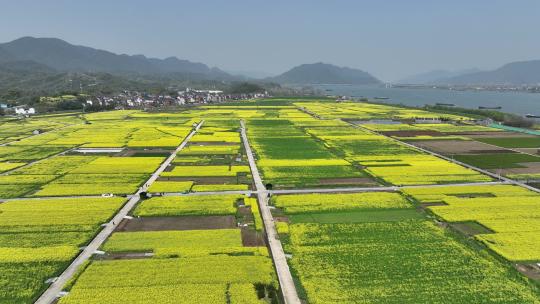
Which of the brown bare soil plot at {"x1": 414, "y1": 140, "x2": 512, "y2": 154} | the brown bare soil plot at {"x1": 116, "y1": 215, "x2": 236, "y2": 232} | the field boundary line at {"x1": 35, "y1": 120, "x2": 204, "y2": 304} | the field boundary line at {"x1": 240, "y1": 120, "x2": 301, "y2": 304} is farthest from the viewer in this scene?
the brown bare soil plot at {"x1": 414, "y1": 140, "x2": 512, "y2": 154}

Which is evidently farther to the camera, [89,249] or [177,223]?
[177,223]

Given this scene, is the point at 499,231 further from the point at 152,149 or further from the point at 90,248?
the point at 152,149

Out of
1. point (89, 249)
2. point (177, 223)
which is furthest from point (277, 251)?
point (89, 249)

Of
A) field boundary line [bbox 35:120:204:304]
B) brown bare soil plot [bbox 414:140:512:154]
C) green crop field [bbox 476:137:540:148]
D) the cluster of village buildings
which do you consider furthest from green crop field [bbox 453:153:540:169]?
the cluster of village buildings

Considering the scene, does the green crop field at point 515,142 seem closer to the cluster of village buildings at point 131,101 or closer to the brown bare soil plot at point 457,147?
the brown bare soil plot at point 457,147

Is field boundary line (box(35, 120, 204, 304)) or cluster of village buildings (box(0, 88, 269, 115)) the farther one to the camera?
cluster of village buildings (box(0, 88, 269, 115))

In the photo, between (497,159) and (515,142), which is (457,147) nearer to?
(497,159)

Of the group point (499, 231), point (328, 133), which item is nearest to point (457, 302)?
point (499, 231)

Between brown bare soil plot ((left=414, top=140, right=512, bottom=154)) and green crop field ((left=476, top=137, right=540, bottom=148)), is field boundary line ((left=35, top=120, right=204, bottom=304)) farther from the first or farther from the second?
green crop field ((left=476, top=137, right=540, bottom=148))

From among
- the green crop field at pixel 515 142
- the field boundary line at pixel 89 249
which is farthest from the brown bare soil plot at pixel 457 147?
the field boundary line at pixel 89 249

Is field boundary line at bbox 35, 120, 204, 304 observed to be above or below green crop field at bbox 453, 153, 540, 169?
below

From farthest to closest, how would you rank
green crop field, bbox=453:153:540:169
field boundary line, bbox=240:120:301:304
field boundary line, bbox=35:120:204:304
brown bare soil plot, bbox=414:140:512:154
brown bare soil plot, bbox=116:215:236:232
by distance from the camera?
brown bare soil plot, bbox=414:140:512:154
green crop field, bbox=453:153:540:169
brown bare soil plot, bbox=116:215:236:232
field boundary line, bbox=240:120:301:304
field boundary line, bbox=35:120:204:304
